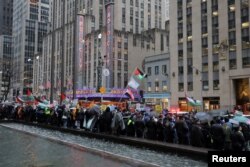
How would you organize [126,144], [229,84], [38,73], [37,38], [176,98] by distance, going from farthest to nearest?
[37,38] < [38,73] < [176,98] < [229,84] < [126,144]

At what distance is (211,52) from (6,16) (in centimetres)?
14954

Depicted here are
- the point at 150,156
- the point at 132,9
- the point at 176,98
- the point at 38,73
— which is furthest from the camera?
the point at 38,73

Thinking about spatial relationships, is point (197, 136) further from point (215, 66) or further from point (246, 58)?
point (215, 66)

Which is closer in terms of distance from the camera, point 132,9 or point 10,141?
point 10,141

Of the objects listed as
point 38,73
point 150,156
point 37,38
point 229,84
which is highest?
point 37,38

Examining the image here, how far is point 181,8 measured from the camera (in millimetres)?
74812

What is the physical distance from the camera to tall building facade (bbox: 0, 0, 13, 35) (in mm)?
191625

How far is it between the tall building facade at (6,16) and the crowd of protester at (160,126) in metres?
172

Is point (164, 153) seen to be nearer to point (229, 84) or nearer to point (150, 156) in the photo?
point (150, 156)

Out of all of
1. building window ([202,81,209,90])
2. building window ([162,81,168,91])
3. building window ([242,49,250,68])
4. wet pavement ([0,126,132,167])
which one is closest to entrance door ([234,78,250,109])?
building window ([242,49,250,68])

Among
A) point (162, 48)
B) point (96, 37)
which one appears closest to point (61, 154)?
point (96, 37)

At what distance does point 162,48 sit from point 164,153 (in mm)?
106170

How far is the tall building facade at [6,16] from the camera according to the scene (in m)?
192

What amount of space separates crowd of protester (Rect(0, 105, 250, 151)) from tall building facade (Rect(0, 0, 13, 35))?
17247cm
